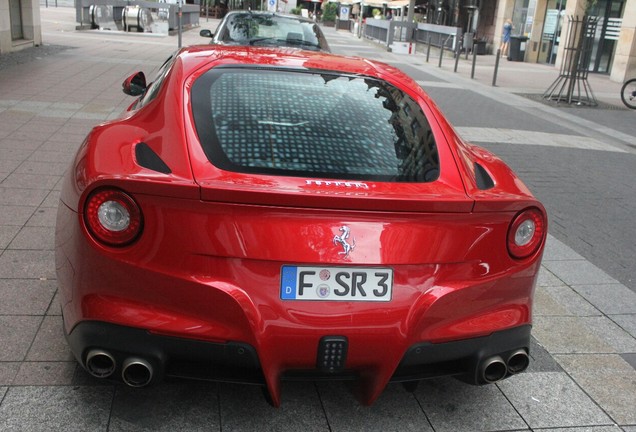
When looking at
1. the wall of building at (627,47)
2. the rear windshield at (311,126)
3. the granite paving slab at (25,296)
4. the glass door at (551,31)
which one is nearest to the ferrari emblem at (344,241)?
the rear windshield at (311,126)

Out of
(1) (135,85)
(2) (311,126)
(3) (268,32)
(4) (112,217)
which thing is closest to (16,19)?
(3) (268,32)

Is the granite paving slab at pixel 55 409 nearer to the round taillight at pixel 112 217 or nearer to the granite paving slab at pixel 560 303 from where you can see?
the round taillight at pixel 112 217

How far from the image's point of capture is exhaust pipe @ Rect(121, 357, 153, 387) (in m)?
2.41

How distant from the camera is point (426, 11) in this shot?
46469 mm

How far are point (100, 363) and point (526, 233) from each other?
1.78 m

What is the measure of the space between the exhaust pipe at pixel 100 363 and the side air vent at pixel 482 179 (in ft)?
5.37

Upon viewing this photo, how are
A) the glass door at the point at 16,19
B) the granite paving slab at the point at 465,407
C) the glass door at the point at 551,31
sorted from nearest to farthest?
1. the granite paving slab at the point at 465,407
2. the glass door at the point at 16,19
3. the glass door at the point at 551,31

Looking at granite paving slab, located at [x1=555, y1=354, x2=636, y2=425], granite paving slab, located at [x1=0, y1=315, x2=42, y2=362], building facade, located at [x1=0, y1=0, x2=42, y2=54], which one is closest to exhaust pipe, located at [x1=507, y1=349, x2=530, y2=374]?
granite paving slab, located at [x1=555, y1=354, x2=636, y2=425]

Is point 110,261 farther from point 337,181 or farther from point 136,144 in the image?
point 337,181

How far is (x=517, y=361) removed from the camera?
2.73 meters

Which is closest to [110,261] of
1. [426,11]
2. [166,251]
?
[166,251]

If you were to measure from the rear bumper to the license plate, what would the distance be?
26cm

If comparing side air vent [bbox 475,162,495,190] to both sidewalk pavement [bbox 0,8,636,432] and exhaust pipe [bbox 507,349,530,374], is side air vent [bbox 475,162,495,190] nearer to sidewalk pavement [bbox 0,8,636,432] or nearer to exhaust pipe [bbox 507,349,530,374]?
exhaust pipe [bbox 507,349,530,374]

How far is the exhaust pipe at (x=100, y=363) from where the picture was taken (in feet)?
7.98
